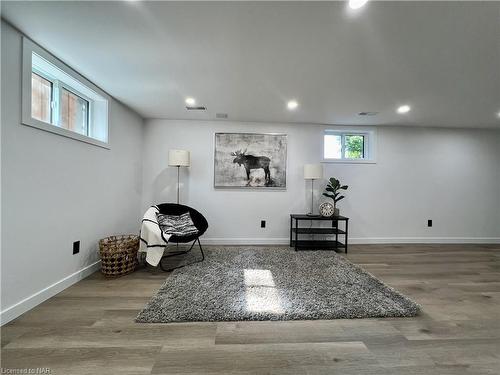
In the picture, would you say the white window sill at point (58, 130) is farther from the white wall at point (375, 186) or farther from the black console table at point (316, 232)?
the black console table at point (316, 232)

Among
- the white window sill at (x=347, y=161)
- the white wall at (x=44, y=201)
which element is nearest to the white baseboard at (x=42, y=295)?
the white wall at (x=44, y=201)

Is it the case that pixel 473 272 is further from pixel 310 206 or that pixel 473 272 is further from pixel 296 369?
pixel 296 369

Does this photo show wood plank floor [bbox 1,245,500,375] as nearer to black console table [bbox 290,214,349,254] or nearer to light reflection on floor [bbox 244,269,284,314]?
light reflection on floor [bbox 244,269,284,314]

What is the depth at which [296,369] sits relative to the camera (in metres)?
1.25

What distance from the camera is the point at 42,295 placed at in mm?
1899

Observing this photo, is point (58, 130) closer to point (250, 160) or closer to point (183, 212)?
point (183, 212)

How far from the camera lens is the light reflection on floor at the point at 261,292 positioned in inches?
72.3

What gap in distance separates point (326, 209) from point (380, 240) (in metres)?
1.32

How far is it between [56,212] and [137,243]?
0.88 m

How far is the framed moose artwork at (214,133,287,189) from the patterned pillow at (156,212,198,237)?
930 mm

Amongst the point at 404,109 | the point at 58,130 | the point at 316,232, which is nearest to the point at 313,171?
the point at 316,232

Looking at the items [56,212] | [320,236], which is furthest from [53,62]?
[320,236]

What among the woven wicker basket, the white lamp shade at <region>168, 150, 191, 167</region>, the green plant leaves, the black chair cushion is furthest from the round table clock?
the woven wicker basket

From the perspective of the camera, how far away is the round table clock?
3668 millimetres
